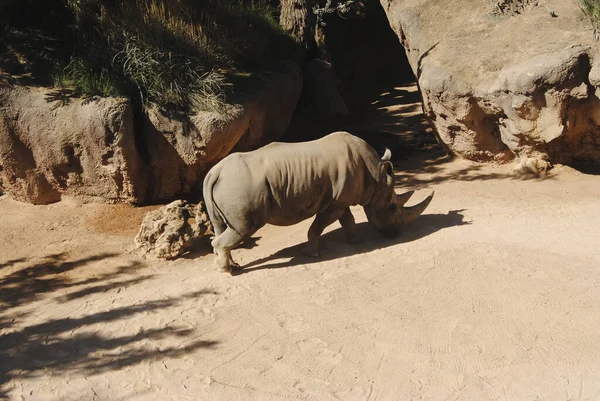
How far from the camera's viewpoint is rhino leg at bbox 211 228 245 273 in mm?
6715

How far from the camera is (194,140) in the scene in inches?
352

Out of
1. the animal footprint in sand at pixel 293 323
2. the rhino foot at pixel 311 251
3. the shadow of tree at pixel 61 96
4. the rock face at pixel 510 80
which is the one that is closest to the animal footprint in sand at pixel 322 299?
the animal footprint in sand at pixel 293 323

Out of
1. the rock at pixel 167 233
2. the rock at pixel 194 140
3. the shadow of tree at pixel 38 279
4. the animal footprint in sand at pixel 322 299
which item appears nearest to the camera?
the animal footprint in sand at pixel 322 299

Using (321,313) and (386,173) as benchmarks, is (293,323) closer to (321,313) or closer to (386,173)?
(321,313)

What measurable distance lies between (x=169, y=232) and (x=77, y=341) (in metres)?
2.10

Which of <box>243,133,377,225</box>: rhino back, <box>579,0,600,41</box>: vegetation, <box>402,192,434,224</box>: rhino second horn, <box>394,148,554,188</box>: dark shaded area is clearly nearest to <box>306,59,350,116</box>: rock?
<box>394,148,554,188</box>: dark shaded area

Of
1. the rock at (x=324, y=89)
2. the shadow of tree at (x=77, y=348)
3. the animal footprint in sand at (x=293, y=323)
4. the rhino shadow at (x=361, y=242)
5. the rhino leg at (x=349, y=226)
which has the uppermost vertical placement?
the rock at (x=324, y=89)

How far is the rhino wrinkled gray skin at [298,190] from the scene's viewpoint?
6.56m

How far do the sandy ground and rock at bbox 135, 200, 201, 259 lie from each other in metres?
0.17

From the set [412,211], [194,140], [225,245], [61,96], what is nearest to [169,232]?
[225,245]

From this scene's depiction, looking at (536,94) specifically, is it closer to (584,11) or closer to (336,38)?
(584,11)

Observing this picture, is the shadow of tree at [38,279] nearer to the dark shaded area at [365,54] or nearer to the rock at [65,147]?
the rock at [65,147]

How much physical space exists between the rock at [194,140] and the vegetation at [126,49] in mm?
267

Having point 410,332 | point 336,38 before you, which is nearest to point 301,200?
point 410,332
